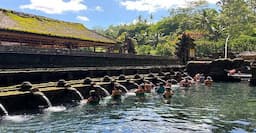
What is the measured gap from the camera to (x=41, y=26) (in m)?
42.3

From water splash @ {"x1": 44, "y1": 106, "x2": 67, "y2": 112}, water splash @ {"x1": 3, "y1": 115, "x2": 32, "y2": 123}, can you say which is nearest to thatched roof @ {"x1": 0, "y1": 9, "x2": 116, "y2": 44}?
water splash @ {"x1": 44, "y1": 106, "x2": 67, "y2": 112}

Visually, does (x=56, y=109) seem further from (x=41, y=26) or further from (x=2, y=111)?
(x=41, y=26)

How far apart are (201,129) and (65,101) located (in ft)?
35.1

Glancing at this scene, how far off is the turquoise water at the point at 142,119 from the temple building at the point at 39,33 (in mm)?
16199

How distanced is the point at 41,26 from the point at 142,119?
87.4 feet

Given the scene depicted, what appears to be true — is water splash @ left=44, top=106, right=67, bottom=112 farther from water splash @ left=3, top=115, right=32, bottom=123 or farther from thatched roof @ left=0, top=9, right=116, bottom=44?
thatched roof @ left=0, top=9, right=116, bottom=44

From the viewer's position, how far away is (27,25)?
39438 mm

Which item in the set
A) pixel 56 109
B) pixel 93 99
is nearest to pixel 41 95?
pixel 56 109

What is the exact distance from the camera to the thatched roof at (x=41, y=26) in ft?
120

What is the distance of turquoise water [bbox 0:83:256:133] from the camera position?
1653cm

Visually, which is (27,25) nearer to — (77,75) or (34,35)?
(34,35)

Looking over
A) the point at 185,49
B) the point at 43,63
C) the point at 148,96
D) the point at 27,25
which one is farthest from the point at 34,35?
the point at 185,49

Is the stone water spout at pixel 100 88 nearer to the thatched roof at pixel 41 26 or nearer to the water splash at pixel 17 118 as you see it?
the water splash at pixel 17 118

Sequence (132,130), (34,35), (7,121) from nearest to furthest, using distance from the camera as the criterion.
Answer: (132,130)
(7,121)
(34,35)
